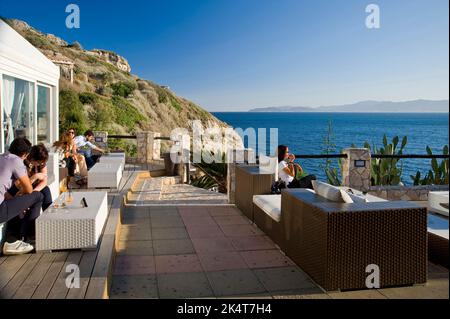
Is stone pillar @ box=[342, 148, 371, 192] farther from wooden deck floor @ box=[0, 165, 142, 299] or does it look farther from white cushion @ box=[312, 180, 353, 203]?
wooden deck floor @ box=[0, 165, 142, 299]

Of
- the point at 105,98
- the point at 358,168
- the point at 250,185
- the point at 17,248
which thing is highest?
the point at 105,98

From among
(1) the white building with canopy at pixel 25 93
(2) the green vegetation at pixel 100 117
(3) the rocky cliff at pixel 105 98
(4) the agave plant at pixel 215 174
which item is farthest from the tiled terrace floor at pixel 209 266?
(2) the green vegetation at pixel 100 117

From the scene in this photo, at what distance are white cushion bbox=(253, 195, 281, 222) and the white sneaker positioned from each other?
2.35 m

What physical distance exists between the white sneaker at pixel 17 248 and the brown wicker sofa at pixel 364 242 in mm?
2418

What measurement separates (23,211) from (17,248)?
0.34m

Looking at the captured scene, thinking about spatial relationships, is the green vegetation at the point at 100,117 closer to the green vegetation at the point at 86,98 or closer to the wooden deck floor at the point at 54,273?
the green vegetation at the point at 86,98

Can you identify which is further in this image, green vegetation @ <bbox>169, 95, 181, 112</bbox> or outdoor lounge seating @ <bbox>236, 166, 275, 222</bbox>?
green vegetation @ <bbox>169, 95, 181, 112</bbox>

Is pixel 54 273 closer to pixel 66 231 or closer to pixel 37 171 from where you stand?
pixel 66 231

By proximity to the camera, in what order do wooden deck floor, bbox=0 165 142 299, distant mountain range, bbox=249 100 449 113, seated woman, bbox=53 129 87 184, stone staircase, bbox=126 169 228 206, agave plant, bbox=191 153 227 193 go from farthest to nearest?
agave plant, bbox=191 153 227 193 → seated woman, bbox=53 129 87 184 → stone staircase, bbox=126 169 228 206 → wooden deck floor, bbox=0 165 142 299 → distant mountain range, bbox=249 100 449 113

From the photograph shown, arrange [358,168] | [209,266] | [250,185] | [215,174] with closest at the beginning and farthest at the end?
1. [209,266]
2. [250,185]
3. [358,168]
4. [215,174]

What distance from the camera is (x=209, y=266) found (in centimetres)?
388

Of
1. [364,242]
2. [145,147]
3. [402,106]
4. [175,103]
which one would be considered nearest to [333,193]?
[364,242]

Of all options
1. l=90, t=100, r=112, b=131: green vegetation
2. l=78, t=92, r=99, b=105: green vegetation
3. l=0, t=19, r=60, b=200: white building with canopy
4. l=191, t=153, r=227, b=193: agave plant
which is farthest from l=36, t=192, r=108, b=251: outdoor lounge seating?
l=78, t=92, r=99, b=105: green vegetation

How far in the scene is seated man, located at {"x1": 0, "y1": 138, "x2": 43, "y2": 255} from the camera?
3.53m
